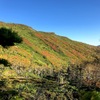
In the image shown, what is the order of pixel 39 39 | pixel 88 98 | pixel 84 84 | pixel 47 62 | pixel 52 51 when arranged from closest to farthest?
pixel 88 98 < pixel 84 84 < pixel 47 62 < pixel 52 51 < pixel 39 39

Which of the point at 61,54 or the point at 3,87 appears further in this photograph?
the point at 61,54

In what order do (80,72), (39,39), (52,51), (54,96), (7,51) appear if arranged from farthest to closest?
(39,39) → (52,51) → (7,51) → (80,72) → (54,96)

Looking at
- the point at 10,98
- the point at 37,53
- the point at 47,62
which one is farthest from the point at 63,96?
the point at 37,53

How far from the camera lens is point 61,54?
213 ft

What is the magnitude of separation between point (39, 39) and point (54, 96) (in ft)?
188

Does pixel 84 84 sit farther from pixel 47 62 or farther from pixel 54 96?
pixel 47 62

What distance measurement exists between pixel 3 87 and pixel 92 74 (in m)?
13.0

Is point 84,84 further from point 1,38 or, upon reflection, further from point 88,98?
point 88,98

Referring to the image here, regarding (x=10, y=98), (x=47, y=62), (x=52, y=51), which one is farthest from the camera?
(x=52, y=51)

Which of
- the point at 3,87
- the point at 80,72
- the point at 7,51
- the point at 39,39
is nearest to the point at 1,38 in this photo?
the point at 80,72

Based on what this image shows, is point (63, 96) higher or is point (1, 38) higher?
point (1, 38)

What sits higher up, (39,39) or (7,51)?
(39,39)

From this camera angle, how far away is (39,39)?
72.4 metres

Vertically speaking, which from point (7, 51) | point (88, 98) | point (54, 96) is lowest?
point (54, 96)
